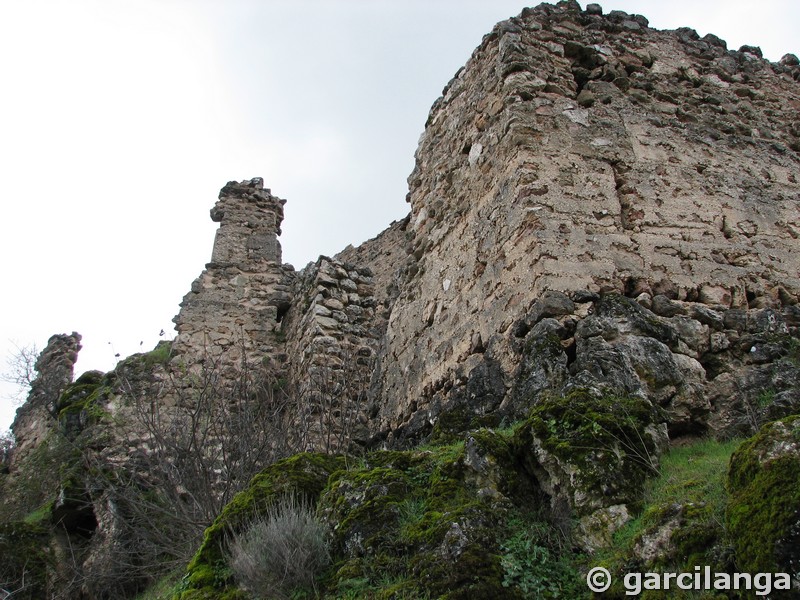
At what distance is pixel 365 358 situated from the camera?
356 inches

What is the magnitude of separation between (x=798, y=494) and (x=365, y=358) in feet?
22.2

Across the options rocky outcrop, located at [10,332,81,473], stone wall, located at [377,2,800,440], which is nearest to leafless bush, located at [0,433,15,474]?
rocky outcrop, located at [10,332,81,473]

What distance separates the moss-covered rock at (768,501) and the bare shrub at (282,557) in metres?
1.86

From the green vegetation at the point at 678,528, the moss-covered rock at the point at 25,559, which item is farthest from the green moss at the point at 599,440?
the moss-covered rock at the point at 25,559

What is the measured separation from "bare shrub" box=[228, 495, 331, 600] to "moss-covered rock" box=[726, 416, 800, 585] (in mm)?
1864

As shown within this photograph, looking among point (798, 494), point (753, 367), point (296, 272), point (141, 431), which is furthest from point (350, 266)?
point (798, 494)

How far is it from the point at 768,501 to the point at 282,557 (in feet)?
6.96

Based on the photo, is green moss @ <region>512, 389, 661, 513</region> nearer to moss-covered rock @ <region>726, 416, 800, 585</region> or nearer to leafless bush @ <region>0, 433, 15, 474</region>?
moss-covered rock @ <region>726, 416, 800, 585</region>

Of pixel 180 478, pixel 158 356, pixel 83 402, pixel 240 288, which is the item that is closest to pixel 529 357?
pixel 180 478

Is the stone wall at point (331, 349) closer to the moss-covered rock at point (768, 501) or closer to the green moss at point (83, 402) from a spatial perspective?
the green moss at point (83, 402)

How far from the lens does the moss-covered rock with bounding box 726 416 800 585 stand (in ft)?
7.99

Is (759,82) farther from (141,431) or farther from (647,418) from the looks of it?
(141,431)

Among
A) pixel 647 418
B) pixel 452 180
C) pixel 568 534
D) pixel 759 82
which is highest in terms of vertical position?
pixel 759 82

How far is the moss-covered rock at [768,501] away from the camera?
2.44m
